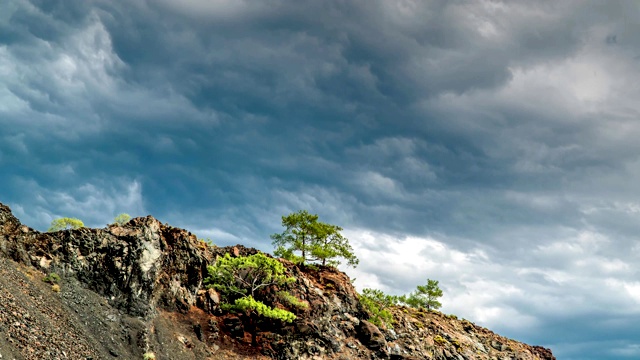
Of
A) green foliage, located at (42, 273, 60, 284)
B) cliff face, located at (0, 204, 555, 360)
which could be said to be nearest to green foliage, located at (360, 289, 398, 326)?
cliff face, located at (0, 204, 555, 360)

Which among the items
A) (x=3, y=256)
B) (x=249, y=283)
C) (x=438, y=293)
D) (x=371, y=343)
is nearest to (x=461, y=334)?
(x=438, y=293)

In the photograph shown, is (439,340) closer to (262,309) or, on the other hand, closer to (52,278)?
(262,309)

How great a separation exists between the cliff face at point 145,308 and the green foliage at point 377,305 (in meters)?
1.01

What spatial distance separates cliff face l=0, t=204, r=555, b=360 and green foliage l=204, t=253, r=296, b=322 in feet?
4.73

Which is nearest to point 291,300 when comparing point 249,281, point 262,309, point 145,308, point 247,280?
point 262,309

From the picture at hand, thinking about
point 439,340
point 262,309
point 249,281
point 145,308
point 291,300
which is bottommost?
point 145,308

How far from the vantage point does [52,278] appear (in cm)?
3912

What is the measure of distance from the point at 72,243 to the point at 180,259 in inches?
457

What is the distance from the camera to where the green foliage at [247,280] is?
50.2 m

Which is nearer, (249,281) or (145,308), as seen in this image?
(145,308)

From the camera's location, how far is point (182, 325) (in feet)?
151

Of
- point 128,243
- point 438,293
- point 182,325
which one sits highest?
point 438,293

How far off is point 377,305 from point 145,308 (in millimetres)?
32987

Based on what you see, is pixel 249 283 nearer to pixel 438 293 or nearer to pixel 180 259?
pixel 180 259
